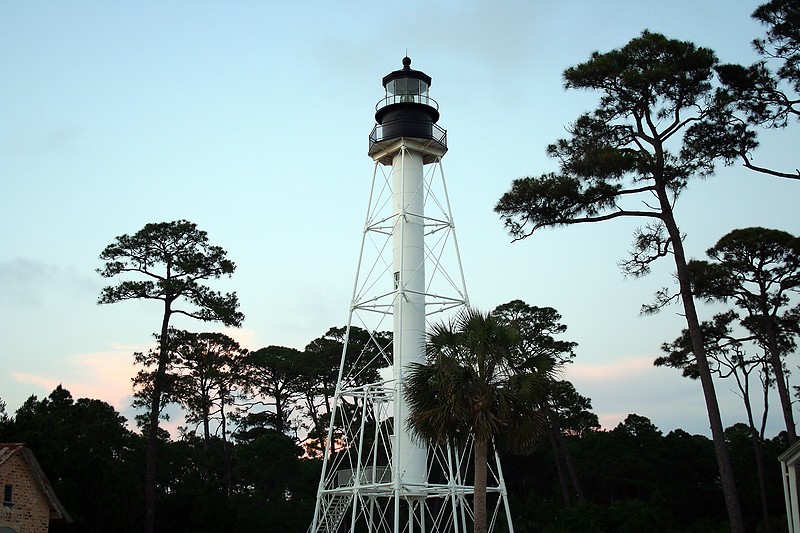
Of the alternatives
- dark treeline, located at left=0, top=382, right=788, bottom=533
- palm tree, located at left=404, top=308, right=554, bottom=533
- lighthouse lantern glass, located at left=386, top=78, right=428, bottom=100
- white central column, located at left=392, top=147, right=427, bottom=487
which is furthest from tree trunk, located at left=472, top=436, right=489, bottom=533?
dark treeline, located at left=0, top=382, right=788, bottom=533

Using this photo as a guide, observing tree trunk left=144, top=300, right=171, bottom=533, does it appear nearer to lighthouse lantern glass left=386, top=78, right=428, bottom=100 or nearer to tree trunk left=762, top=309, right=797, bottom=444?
lighthouse lantern glass left=386, top=78, right=428, bottom=100

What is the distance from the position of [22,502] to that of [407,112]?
1634cm

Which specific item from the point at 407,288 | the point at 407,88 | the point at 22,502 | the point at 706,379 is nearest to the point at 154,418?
the point at 22,502

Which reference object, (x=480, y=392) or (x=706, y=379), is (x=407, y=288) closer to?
(x=480, y=392)

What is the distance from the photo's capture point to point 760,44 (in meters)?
19.5

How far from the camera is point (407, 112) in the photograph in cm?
2783

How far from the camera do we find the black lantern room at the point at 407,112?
27594mm

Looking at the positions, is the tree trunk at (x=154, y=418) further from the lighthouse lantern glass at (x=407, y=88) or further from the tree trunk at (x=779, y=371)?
the tree trunk at (x=779, y=371)

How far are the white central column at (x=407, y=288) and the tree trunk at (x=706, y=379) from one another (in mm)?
8852

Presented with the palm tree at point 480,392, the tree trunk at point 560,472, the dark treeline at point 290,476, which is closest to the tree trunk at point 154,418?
the dark treeline at point 290,476

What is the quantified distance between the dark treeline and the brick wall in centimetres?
699

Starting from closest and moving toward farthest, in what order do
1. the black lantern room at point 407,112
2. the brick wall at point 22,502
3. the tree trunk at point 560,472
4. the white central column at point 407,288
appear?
the brick wall at point 22,502 → the white central column at point 407,288 → the black lantern room at point 407,112 → the tree trunk at point 560,472

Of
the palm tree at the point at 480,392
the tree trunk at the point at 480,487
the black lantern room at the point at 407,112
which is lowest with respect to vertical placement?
the tree trunk at the point at 480,487

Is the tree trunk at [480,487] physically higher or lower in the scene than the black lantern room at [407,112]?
lower
